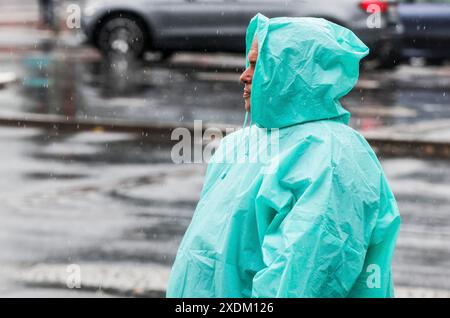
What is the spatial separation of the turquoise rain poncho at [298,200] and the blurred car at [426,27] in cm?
1574

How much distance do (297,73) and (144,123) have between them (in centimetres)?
904

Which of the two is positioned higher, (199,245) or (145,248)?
(199,245)

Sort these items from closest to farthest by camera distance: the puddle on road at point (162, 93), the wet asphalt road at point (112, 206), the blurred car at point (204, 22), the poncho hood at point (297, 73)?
the poncho hood at point (297, 73) < the wet asphalt road at point (112, 206) < the puddle on road at point (162, 93) < the blurred car at point (204, 22)

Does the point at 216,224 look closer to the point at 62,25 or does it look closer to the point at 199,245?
the point at 199,245

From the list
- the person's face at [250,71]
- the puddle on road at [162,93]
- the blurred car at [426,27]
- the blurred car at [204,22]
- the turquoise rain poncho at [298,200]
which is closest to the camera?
the turquoise rain poncho at [298,200]

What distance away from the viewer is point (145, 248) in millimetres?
7199

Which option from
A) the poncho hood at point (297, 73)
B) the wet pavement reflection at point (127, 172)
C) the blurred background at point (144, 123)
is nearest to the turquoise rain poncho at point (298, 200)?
the poncho hood at point (297, 73)

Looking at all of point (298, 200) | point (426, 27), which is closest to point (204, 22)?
point (426, 27)

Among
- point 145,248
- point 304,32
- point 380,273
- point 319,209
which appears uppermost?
point 304,32

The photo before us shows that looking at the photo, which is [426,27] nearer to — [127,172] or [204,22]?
[204,22]

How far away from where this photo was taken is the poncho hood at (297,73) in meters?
2.92

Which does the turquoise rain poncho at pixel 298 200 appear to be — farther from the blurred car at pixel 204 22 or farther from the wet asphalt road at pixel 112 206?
the blurred car at pixel 204 22

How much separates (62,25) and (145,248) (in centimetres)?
1689

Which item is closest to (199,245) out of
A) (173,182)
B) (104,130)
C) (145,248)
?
(145,248)
